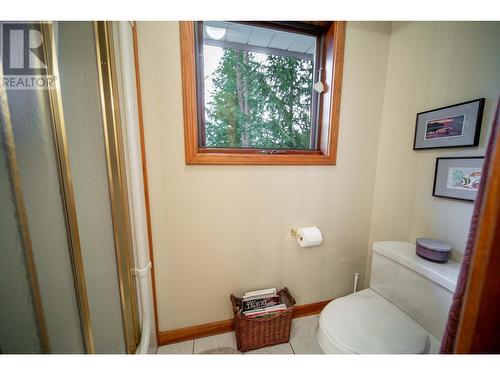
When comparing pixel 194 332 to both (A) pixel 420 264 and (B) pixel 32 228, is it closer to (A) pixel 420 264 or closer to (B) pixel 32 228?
(B) pixel 32 228

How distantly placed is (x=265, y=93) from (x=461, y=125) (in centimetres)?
105

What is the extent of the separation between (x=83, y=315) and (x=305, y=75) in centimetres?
170

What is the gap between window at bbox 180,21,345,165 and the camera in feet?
3.56

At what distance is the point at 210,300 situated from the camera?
119 centimetres

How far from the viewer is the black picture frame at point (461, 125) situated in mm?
832

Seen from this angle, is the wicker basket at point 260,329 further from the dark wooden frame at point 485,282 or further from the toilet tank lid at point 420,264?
the dark wooden frame at point 485,282

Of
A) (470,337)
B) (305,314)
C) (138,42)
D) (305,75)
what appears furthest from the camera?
(305,314)

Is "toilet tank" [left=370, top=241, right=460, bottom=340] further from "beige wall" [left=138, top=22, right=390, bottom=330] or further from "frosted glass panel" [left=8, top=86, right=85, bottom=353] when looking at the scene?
"frosted glass panel" [left=8, top=86, right=85, bottom=353]

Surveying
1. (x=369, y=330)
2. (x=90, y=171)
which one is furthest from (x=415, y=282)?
(x=90, y=171)

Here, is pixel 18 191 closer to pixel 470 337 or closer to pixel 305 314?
pixel 470 337

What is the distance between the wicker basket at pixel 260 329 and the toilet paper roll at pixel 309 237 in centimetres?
41

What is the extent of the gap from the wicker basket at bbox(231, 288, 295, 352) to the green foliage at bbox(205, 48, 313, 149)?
42.2 inches

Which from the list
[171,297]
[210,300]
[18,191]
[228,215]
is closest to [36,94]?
[18,191]

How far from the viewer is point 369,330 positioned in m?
0.81
